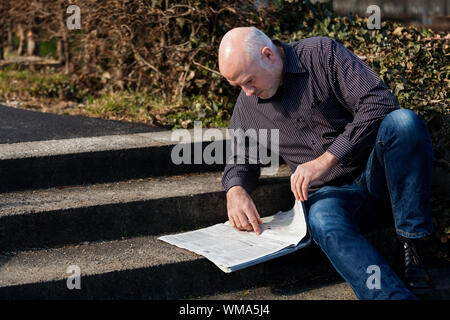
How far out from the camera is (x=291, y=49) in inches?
120

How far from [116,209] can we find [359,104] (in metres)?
1.31

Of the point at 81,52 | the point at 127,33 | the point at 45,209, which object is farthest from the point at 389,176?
the point at 81,52

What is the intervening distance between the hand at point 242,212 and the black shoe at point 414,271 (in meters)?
0.69

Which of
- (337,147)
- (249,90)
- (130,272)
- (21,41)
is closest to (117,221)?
(130,272)

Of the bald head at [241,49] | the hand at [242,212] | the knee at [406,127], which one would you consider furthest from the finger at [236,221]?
the knee at [406,127]

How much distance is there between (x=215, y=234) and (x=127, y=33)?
266cm

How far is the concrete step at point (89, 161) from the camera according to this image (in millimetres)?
3268

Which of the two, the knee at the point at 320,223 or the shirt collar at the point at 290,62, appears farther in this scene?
the shirt collar at the point at 290,62

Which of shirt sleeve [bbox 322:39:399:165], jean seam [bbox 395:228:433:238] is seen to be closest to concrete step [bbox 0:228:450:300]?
jean seam [bbox 395:228:433:238]

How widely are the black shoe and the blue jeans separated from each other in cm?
6

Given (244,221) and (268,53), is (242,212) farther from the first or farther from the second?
(268,53)

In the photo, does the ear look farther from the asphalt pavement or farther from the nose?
the asphalt pavement

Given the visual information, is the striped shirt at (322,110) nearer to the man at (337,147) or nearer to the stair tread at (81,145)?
the man at (337,147)

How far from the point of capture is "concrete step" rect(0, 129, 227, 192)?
3268mm
